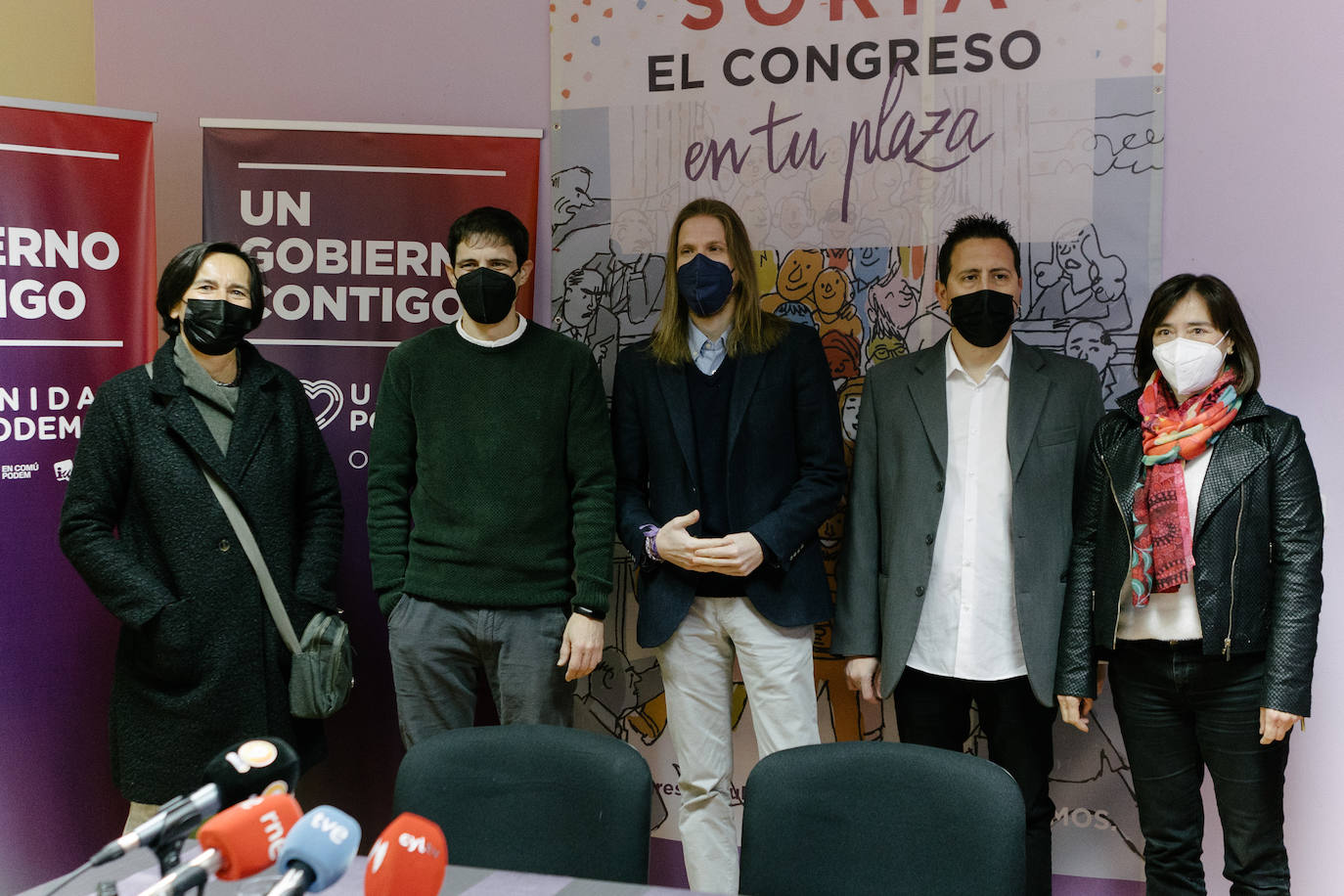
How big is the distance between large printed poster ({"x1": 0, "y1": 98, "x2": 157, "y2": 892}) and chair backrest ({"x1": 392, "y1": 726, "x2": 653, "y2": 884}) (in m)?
1.86

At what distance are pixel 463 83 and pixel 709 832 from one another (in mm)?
2339

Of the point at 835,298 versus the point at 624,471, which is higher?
the point at 835,298

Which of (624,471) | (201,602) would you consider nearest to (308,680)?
(201,602)

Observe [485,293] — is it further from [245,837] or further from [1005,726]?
[245,837]

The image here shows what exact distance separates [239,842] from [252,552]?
168cm

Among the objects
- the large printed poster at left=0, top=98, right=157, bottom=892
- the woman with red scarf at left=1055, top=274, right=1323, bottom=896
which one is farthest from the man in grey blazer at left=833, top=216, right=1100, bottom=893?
the large printed poster at left=0, top=98, right=157, bottom=892

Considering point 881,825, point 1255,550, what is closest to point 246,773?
point 881,825

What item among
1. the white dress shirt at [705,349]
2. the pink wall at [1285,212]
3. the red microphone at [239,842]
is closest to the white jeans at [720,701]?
the white dress shirt at [705,349]

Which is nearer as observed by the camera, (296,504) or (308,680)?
(308,680)

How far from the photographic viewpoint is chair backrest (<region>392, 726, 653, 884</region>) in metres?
1.79

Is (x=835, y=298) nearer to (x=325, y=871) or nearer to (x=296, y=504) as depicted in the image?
(x=296, y=504)

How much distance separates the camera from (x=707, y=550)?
265 cm

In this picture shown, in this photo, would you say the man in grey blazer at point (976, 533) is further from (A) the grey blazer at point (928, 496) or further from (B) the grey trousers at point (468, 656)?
(B) the grey trousers at point (468, 656)

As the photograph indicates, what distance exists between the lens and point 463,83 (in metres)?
3.46
